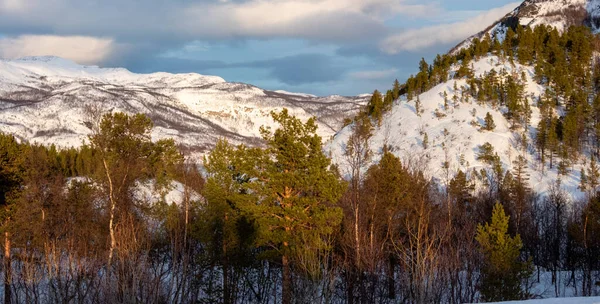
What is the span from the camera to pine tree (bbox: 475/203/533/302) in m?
27.5

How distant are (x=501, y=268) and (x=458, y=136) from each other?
68.4 meters

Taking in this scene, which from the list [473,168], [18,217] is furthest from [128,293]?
[473,168]

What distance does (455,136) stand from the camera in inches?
3669

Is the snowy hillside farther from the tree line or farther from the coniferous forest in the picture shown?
the tree line

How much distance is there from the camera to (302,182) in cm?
2520

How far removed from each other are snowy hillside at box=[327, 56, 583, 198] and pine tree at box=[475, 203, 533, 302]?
49.5 metres

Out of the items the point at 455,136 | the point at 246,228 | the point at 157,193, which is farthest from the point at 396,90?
the point at 246,228

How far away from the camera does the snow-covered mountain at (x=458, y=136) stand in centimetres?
8450

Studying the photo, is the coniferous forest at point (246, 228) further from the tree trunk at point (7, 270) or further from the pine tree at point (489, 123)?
the pine tree at point (489, 123)

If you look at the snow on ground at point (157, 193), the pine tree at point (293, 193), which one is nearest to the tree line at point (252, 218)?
the pine tree at point (293, 193)

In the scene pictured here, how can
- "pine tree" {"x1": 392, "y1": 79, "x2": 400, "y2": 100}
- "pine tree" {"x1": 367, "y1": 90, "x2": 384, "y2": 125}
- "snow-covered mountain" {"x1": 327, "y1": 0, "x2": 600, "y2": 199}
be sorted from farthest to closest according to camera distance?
"pine tree" {"x1": 392, "y1": 79, "x2": 400, "y2": 100}, "pine tree" {"x1": 367, "y1": 90, "x2": 384, "y2": 125}, "snow-covered mountain" {"x1": 327, "y1": 0, "x2": 600, "y2": 199}

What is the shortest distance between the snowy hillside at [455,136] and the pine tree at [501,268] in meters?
49.5

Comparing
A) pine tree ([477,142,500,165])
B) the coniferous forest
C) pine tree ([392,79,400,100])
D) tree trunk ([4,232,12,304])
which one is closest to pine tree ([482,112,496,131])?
pine tree ([477,142,500,165])

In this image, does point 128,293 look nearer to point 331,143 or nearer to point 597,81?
point 331,143
